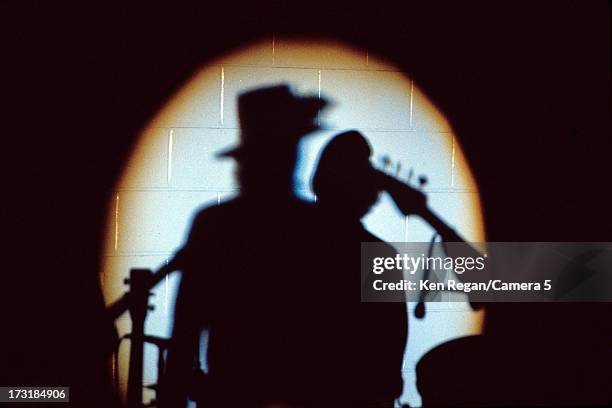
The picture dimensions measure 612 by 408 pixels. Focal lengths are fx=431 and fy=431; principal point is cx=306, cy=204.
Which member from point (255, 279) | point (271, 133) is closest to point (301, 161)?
point (271, 133)

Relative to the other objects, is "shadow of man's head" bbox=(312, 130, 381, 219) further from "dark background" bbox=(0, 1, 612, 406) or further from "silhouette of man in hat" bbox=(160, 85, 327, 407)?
"dark background" bbox=(0, 1, 612, 406)

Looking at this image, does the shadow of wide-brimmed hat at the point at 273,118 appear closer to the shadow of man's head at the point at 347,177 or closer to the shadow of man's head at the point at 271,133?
the shadow of man's head at the point at 271,133

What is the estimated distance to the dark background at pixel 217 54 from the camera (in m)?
1.55

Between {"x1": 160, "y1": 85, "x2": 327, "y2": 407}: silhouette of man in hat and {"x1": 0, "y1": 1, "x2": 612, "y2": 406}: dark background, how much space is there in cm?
29

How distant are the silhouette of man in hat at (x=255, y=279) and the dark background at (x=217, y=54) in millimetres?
293

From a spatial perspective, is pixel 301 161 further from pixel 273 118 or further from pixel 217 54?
pixel 217 54

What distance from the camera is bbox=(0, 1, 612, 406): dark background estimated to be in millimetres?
1547

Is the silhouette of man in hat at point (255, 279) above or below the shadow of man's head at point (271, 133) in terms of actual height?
below

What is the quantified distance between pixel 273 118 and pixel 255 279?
0.60 m

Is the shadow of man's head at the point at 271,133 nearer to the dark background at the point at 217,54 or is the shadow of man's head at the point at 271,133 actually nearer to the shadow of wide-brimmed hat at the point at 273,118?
the shadow of wide-brimmed hat at the point at 273,118

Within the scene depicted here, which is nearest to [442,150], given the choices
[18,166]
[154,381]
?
[154,381]

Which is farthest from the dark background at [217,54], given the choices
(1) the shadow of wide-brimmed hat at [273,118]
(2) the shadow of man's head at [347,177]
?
(2) the shadow of man's head at [347,177]

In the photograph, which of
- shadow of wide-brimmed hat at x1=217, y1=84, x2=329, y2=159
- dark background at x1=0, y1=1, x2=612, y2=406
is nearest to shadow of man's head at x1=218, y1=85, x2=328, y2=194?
shadow of wide-brimmed hat at x1=217, y1=84, x2=329, y2=159

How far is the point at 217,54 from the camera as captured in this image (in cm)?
158
